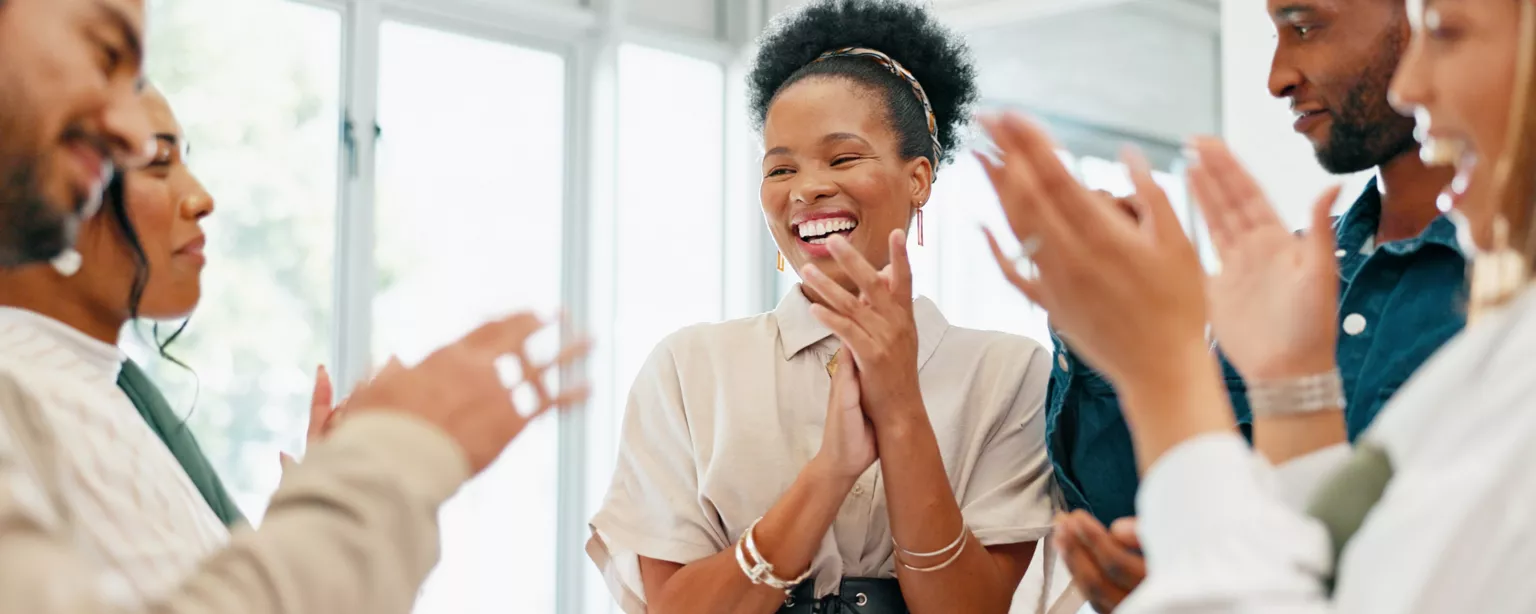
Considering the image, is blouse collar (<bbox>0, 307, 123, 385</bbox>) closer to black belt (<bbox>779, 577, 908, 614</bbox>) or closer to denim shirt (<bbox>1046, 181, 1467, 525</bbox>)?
black belt (<bbox>779, 577, 908, 614</bbox>)

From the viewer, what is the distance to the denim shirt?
1222 millimetres

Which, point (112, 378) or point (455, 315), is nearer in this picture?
point (112, 378)

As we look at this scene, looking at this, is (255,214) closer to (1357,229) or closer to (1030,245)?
(1357,229)

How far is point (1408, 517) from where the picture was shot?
653 mm

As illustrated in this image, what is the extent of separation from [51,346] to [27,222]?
0.40ft

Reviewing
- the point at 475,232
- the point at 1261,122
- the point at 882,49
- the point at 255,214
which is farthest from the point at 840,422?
the point at 475,232

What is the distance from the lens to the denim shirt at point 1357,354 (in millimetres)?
1222

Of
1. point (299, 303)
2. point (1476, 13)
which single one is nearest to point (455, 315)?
point (299, 303)

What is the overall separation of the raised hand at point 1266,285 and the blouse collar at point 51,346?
2.69 feet

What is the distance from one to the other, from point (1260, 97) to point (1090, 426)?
199cm

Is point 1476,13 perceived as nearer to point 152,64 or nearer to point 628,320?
point 152,64

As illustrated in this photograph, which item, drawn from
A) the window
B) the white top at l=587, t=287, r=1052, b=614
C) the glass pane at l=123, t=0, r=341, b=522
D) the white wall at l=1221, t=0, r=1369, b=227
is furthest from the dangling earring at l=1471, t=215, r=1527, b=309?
the window

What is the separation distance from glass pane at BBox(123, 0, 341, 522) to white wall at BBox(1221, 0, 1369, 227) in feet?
7.76

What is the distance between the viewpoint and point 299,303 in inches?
141
